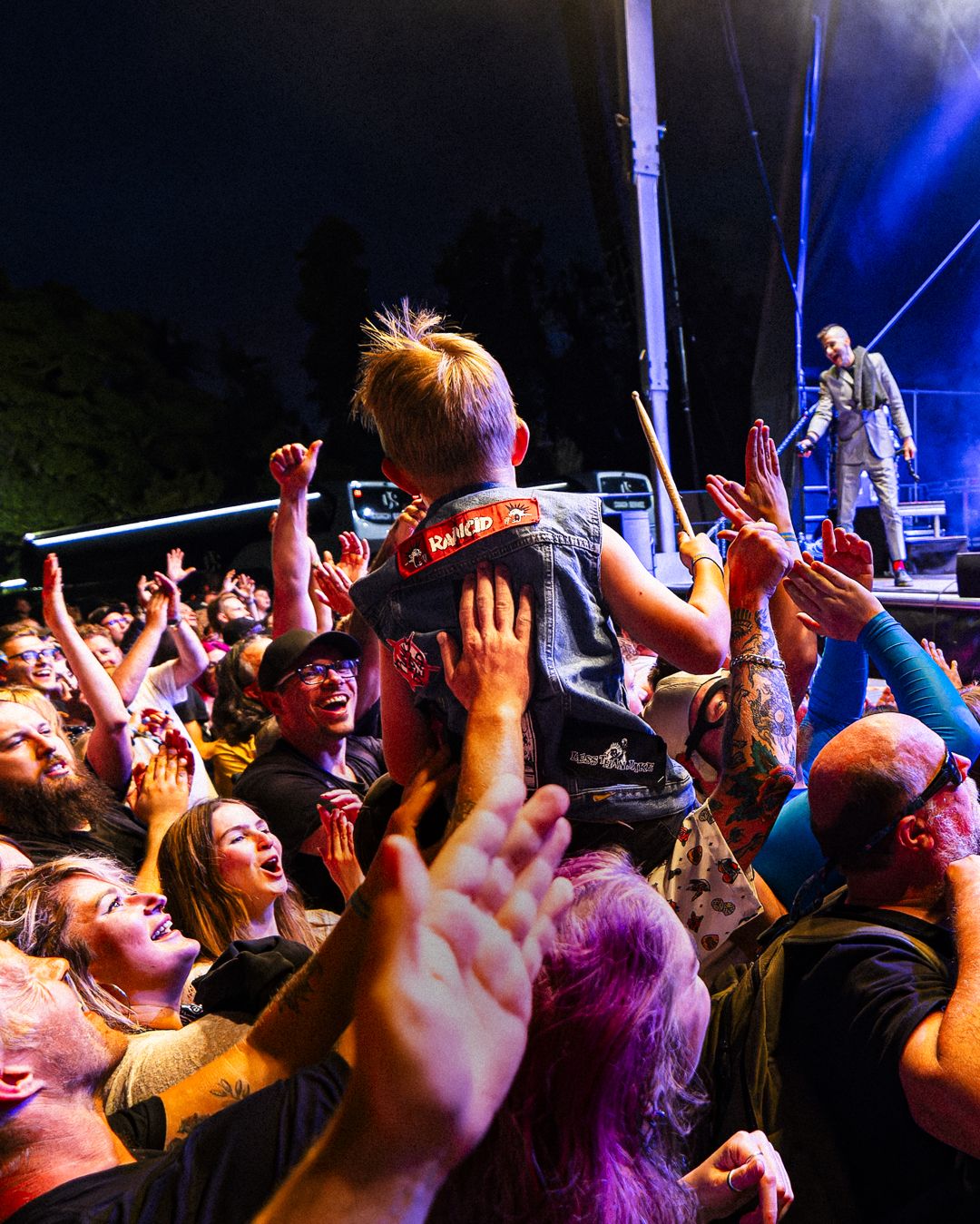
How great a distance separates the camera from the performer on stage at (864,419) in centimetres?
810

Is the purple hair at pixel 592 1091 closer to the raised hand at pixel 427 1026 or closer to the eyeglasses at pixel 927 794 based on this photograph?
the raised hand at pixel 427 1026

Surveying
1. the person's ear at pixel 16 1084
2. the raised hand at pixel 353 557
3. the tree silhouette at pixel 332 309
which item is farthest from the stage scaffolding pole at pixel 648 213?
the tree silhouette at pixel 332 309

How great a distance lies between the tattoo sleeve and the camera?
163cm

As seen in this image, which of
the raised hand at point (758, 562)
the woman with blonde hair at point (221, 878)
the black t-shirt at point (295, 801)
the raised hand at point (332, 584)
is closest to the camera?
the raised hand at point (758, 562)

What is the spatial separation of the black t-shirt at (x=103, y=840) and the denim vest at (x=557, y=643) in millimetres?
1534

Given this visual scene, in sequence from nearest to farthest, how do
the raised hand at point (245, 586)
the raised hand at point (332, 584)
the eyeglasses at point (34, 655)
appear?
the raised hand at point (332, 584), the eyeglasses at point (34, 655), the raised hand at point (245, 586)

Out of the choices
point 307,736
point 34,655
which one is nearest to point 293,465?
point 307,736

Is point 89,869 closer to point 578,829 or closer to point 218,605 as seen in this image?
point 578,829

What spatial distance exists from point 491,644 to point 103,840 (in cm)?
191

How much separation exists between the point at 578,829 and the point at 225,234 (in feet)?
70.8

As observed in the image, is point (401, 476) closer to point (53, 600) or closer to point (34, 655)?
point (53, 600)

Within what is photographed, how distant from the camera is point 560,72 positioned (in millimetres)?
15711

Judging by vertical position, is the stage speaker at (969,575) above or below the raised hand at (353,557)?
below

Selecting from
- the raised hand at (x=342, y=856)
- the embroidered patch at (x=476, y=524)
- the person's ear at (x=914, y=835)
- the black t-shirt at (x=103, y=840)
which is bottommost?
the black t-shirt at (x=103, y=840)
